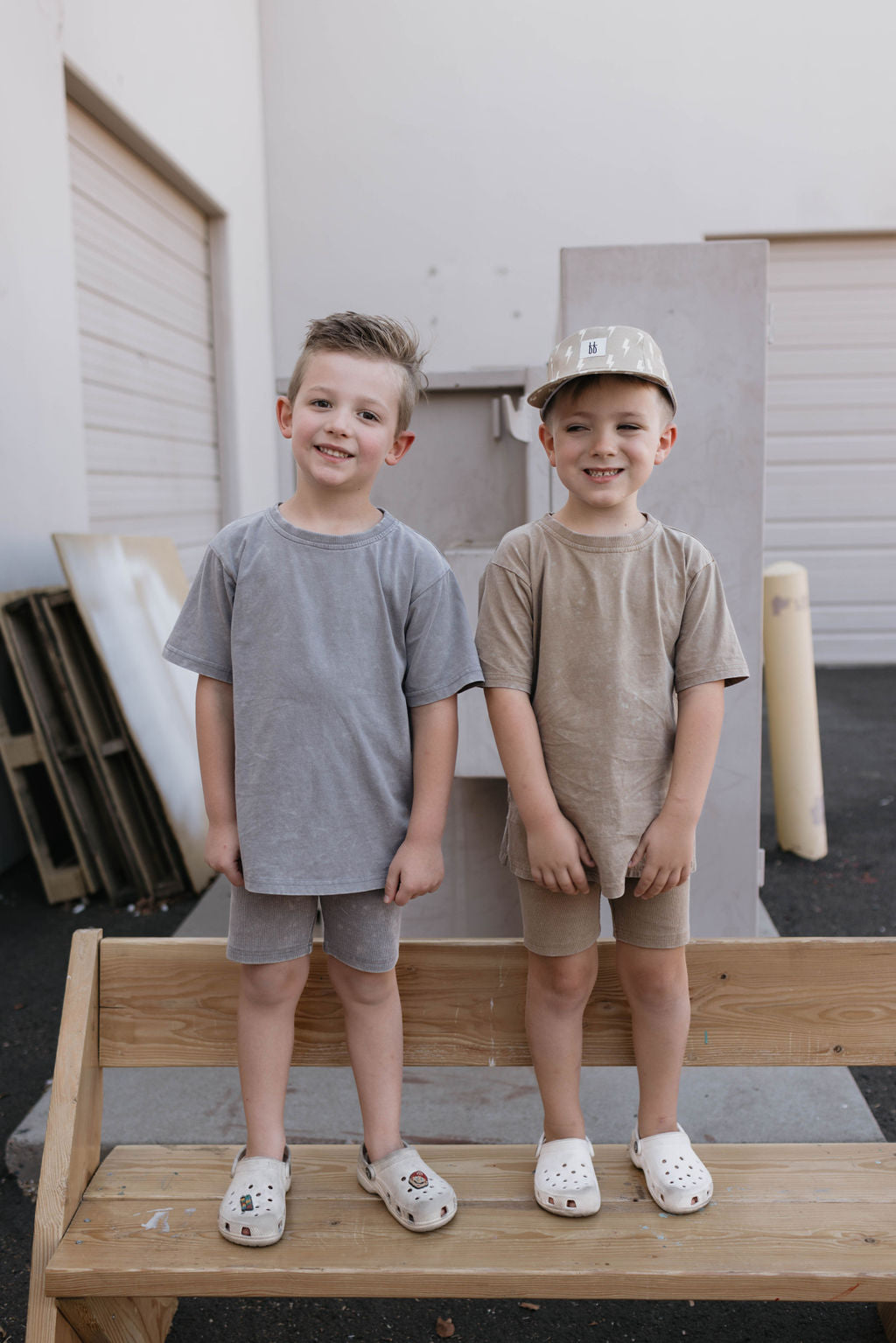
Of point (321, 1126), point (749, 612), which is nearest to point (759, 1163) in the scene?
point (321, 1126)

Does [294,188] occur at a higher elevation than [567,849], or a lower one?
higher

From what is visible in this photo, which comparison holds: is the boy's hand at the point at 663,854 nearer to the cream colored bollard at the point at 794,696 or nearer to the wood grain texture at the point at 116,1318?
the wood grain texture at the point at 116,1318

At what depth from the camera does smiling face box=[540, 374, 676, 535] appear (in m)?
1.62

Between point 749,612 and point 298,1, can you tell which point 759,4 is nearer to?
point 298,1

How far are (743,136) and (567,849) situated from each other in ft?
25.2

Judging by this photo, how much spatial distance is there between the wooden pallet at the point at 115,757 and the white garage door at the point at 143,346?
1.27 meters

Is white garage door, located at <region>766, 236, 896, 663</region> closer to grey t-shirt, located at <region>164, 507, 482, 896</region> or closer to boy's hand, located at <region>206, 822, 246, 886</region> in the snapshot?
grey t-shirt, located at <region>164, 507, 482, 896</region>

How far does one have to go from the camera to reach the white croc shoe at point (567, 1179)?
1601mm

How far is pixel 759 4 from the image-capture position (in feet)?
24.8

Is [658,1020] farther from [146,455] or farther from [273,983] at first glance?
[146,455]

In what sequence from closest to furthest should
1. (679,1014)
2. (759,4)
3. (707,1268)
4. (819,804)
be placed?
(707,1268) < (679,1014) < (819,804) < (759,4)

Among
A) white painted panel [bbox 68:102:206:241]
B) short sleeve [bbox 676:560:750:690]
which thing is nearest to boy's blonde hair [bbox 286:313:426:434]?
short sleeve [bbox 676:560:750:690]

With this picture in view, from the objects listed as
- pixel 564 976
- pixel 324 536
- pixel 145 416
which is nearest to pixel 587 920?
pixel 564 976

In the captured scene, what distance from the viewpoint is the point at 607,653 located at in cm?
164
